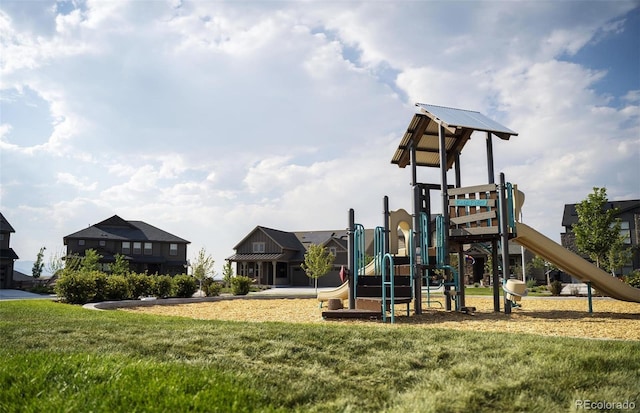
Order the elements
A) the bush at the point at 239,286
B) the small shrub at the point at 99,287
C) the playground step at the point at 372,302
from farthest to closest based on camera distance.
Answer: the bush at the point at 239,286 < the small shrub at the point at 99,287 < the playground step at the point at 372,302

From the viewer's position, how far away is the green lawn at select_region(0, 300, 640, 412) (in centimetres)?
445

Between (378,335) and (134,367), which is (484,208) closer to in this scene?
(378,335)

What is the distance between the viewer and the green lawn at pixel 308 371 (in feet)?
14.6

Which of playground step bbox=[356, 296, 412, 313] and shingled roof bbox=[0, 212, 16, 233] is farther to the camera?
shingled roof bbox=[0, 212, 16, 233]

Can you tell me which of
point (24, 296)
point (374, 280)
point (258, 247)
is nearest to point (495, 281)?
point (374, 280)

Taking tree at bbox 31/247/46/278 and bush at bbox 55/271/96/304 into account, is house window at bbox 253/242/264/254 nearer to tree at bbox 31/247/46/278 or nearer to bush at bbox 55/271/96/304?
tree at bbox 31/247/46/278

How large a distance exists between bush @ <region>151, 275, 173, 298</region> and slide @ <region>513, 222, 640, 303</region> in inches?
580

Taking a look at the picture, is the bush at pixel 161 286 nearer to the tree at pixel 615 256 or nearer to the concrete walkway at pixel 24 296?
the concrete walkway at pixel 24 296

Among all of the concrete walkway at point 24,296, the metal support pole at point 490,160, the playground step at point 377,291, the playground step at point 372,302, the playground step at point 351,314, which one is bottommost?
the concrete walkway at point 24,296

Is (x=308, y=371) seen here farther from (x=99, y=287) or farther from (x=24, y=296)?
(x=24, y=296)

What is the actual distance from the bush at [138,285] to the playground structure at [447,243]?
381 inches

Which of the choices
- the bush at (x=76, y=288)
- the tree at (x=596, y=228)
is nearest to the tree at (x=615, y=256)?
the tree at (x=596, y=228)

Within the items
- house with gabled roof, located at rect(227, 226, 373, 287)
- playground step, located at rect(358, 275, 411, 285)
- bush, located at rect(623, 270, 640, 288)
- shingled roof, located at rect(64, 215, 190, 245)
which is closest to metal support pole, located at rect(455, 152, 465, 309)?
playground step, located at rect(358, 275, 411, 285)

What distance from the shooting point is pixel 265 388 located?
191 inches
